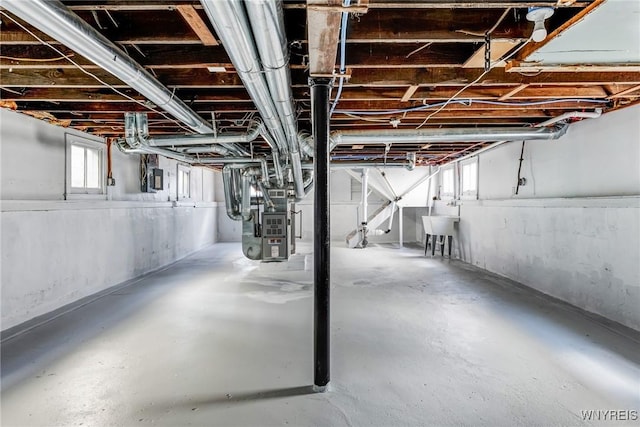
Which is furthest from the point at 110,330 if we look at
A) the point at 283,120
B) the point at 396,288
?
the point at 396,288

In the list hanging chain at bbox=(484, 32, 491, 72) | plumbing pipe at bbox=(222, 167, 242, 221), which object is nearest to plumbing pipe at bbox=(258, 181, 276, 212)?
plumbing pipe at bbox=(222, 167, 242, 221)

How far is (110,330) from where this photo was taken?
111 inches

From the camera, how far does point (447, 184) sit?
24.1ft

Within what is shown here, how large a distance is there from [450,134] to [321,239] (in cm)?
244

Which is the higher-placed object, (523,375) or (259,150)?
(259,150)

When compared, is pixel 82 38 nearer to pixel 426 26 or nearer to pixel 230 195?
pixel 426 26

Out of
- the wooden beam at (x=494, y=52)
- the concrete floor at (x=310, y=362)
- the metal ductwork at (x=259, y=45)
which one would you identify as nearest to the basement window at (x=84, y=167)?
the concrete floor at (x=310, y=362)

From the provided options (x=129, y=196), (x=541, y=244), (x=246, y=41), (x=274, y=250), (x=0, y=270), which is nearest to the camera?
(x=246, y=41)

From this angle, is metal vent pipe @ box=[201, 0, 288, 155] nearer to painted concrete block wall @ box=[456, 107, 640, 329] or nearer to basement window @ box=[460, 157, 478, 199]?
painted concrete block wall @ box=[456, 107, 640, 329]

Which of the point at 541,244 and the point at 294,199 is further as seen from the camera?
the point at 294,199

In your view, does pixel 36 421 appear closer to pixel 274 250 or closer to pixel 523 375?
pixel 523 375

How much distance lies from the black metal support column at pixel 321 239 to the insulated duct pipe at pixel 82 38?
1.06m

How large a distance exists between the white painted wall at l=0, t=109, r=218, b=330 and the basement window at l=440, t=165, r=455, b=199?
580cm

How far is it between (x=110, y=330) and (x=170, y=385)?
1221 mm
